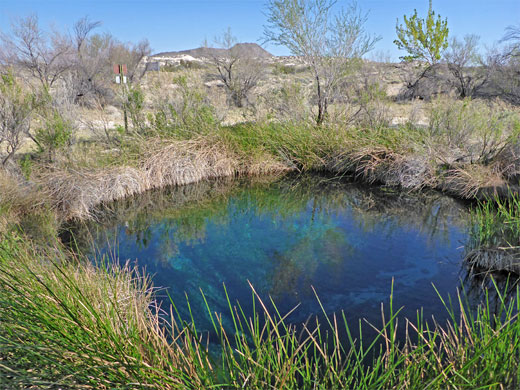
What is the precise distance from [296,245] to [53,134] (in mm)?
5045

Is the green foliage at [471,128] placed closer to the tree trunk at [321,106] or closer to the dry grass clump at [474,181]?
the dry grass clump at [474,181]

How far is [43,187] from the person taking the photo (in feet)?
21.9

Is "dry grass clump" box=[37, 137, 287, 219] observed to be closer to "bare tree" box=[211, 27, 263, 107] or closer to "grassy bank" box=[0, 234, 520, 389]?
"grassy bank" box=[0, 234, 520, 389]

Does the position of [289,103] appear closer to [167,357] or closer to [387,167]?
[387,167]

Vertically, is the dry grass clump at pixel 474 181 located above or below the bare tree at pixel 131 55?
below

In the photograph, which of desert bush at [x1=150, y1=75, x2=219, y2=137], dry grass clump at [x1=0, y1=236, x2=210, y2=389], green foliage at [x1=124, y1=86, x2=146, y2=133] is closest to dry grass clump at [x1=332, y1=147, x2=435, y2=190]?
desert bush at [x1=150, y1=75, x2=219, y2=137]

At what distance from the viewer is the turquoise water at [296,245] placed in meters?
4.33

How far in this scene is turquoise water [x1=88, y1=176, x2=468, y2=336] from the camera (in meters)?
4.33

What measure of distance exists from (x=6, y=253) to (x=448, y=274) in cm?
451

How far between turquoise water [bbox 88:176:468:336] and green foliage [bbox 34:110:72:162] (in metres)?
1.61

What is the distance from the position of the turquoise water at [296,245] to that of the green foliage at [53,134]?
5.27ft

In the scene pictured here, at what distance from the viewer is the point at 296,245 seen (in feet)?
18.7

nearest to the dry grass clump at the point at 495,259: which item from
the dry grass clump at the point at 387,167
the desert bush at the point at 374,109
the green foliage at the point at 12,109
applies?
the dry grass clump at the point at 387,167

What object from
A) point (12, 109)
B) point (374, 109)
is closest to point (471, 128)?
point (374, 109)
